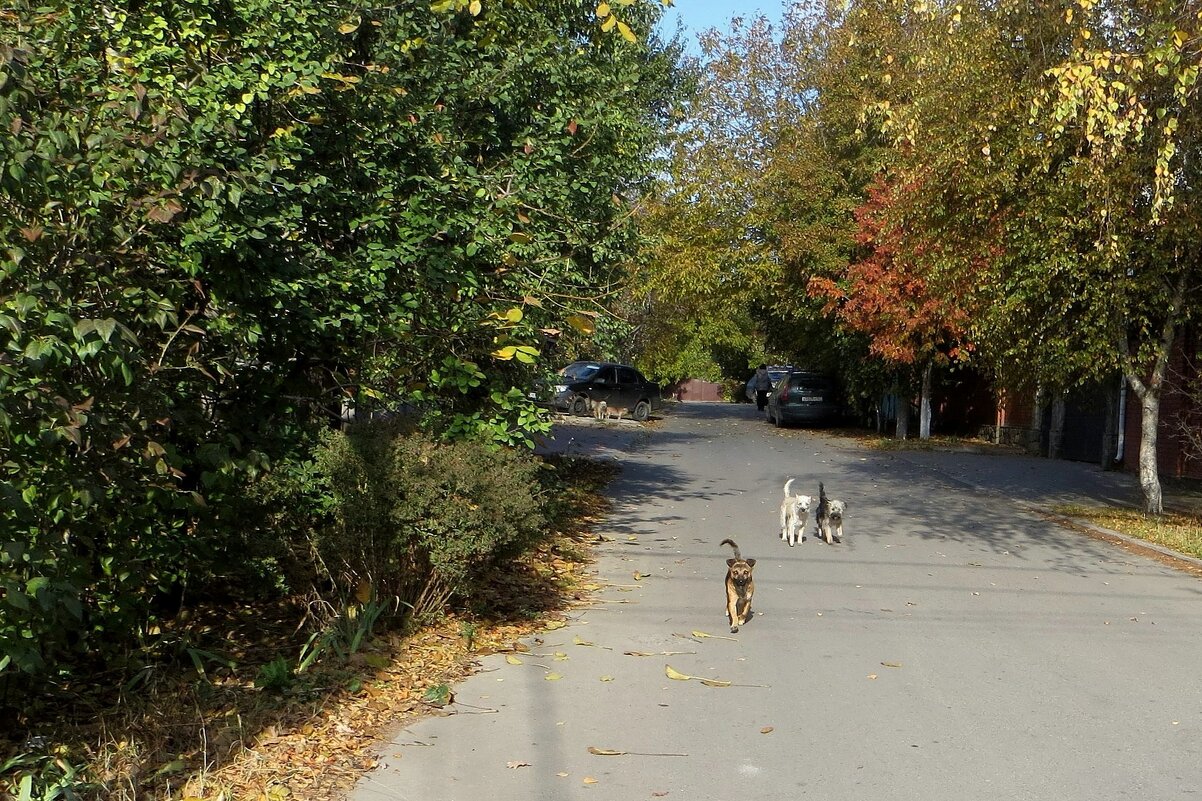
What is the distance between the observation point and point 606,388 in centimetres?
3859

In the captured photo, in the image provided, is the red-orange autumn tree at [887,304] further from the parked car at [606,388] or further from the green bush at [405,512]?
the green bush at [405,512]

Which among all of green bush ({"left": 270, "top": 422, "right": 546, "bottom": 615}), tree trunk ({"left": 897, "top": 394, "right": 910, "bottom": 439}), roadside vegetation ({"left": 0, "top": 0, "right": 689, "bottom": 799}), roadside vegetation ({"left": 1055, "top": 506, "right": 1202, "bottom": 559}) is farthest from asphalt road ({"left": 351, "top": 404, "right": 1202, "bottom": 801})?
tree trunk ({"left": 897, "top": 394, "right": 910, "bottom": 439})

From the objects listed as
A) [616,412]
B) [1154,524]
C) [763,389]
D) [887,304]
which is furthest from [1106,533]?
[763,389]

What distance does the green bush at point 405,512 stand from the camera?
7.73 m

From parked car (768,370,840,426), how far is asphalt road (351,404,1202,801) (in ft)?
76.6

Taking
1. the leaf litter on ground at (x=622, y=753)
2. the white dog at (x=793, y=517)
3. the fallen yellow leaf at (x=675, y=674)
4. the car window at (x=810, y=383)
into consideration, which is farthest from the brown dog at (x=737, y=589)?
the car window at (x=810, y=383)

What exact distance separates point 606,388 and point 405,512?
3097 cm

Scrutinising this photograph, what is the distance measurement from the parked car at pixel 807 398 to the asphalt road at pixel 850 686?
2334 cm

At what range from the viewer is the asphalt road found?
5625 mm

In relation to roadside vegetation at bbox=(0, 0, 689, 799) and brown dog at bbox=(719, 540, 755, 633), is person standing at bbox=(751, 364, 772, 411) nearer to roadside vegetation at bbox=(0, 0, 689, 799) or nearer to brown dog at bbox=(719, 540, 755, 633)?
roadside vegetation at bbox=(0, 0, 689, 799)

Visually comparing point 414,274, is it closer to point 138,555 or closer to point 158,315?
point 138,555

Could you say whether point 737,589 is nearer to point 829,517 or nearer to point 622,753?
point 622,753

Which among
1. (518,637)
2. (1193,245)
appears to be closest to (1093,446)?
(1193,245)

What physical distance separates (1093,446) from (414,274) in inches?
761
